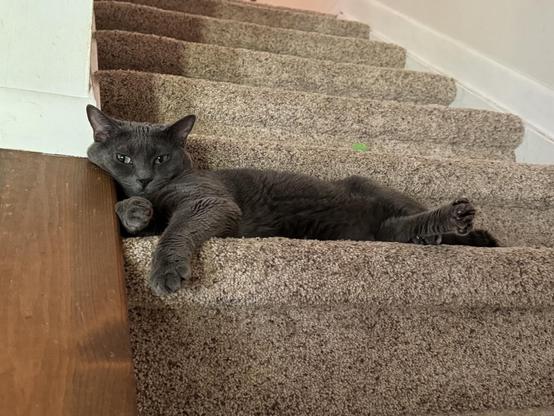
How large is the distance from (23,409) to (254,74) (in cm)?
141

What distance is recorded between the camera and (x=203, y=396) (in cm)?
87

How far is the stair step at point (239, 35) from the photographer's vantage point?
6.01 feet

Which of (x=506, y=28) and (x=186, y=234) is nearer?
(x=186, y=234)

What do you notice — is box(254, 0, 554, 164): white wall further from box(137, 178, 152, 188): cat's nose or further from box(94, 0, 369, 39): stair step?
box(137, 178, 152, 188): cat's nose

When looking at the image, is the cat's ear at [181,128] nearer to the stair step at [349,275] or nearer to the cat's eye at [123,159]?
the cat's eye at [123,159]

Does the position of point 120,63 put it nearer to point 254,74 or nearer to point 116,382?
point 254,74

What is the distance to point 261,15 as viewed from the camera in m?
2.37

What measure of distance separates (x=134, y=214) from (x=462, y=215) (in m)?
0.56

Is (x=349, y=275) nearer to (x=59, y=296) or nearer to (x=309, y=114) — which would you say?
(x=59, y=296)

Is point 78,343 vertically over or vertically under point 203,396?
over

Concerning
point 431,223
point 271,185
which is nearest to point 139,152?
A: point 271,185

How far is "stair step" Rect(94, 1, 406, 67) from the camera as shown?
1833 mm

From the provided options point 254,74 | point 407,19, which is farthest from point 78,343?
point 407,19

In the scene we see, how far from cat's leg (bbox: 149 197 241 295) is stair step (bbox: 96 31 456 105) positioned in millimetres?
788
